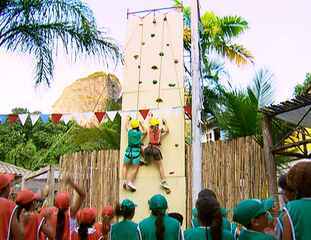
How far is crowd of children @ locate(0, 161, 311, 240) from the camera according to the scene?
2.85m

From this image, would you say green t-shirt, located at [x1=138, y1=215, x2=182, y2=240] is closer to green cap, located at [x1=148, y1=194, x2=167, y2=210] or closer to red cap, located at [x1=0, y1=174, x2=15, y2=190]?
green cap, located at [x1=148, y1=194, x2=167, y2=210]

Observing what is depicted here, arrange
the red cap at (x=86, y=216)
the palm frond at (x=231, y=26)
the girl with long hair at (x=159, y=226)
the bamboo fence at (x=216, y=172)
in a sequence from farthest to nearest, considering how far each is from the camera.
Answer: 1. the palm frond at (x=231, y=26)
2. the bamboo fence at (x=216, y=172)
3. the red cap at (x=86, y=216)
4. the girl with long hair at (x=159, y=226)

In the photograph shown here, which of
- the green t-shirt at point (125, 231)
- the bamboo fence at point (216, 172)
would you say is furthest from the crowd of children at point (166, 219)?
the bamboo fence at point (216, 172)

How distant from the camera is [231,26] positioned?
1523 centimetres

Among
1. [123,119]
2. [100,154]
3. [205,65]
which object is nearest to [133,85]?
[123,119]

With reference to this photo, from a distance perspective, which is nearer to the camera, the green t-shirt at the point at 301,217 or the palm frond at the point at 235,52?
the green t-shirt at the point at 301,217

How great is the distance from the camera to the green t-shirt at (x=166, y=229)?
3.80 m

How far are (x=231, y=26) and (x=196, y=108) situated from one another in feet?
22.9

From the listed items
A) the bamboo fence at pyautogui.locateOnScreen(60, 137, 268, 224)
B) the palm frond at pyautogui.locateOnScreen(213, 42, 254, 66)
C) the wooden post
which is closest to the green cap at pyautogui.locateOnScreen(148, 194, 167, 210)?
the wooden post

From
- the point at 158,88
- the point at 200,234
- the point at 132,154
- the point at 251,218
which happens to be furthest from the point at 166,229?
the point at 158,88

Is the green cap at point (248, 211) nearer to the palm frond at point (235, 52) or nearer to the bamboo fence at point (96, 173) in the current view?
the bamboo fence at point (96, 173)

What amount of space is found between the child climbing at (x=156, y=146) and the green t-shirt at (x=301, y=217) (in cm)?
714

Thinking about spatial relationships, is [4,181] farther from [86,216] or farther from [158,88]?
[158,88]

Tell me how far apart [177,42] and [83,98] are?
1843cm
